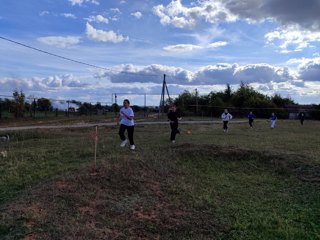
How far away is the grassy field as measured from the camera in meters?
6.94

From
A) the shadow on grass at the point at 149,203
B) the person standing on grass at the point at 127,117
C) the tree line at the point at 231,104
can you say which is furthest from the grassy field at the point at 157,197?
the tree line at the point at 231,104

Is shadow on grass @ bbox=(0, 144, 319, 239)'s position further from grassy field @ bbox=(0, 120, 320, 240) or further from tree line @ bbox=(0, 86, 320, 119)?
tree line @ bbox=(0, 86, 320, 119)

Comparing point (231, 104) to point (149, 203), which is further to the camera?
point (231, 104)

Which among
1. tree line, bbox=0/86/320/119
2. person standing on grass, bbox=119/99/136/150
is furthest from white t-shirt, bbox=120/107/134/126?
tree line, bbox=0/86/320/119

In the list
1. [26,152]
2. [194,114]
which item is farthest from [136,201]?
[194,114]

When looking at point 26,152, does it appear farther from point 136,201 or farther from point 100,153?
point 136,201

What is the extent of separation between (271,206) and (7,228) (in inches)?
211

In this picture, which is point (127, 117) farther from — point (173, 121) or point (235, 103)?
point (235, 103)

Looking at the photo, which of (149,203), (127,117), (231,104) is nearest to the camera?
(149,203)

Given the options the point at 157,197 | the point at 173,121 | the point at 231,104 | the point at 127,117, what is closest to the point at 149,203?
the point at 157,197

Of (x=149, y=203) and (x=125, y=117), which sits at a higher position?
(x=125, y=117)

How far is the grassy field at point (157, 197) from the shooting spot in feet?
22.8

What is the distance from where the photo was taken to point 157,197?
29.7 feet

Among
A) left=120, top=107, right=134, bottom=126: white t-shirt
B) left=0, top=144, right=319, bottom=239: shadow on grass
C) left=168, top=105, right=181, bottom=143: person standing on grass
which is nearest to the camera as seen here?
left=0, top=144, right=319, bottom=239: shadow on grass
